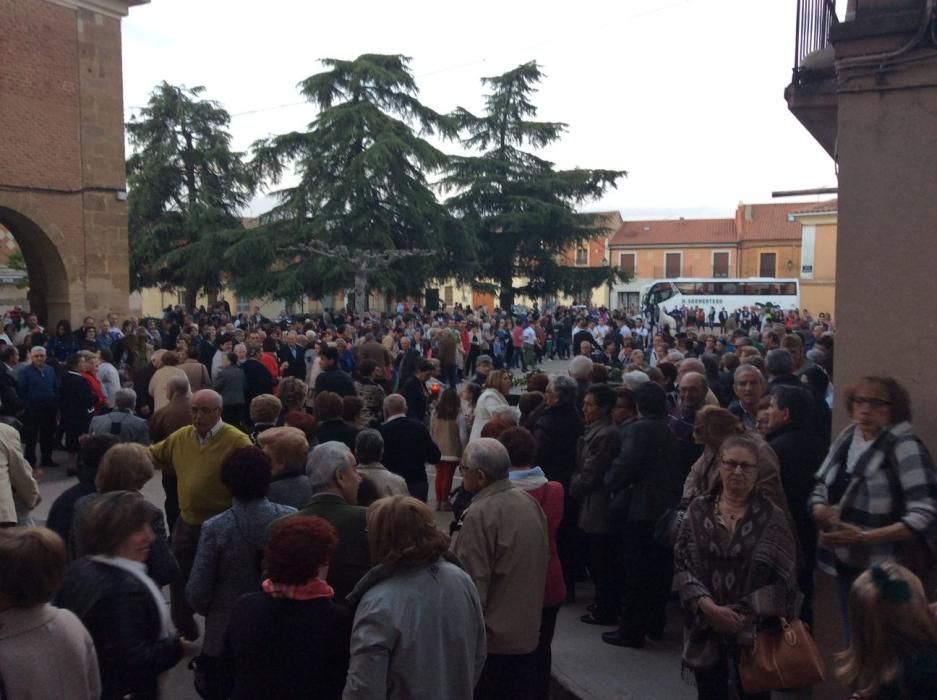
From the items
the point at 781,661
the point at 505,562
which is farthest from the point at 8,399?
the point at 781,661

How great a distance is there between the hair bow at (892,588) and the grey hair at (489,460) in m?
1.72

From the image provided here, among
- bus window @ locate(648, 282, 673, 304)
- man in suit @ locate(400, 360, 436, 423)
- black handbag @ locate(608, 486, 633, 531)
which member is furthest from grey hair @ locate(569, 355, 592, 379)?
bus window @ locate(648, 282, 673, 304)

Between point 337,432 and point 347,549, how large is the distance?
2.61 metres

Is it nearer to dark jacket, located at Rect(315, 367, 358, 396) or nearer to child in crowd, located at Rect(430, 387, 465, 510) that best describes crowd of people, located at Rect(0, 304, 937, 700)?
dark jacket, located at Rect(315, 367, 358, 396)

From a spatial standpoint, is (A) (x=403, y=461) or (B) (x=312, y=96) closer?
(A) (x=403, y=461)

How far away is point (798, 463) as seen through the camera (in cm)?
471

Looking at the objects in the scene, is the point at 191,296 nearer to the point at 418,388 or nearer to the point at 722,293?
the point at 722,293

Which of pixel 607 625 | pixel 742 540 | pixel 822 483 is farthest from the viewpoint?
pixel 607 625

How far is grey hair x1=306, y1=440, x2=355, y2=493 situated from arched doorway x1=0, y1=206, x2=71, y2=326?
704 inches

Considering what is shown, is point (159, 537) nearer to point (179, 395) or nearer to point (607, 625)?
point (179, 395)

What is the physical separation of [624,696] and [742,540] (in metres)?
1.71

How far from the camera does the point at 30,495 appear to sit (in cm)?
555

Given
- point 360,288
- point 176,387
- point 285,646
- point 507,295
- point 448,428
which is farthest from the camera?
point 507,295

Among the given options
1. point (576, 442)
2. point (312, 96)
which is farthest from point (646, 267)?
point (576, 442)
